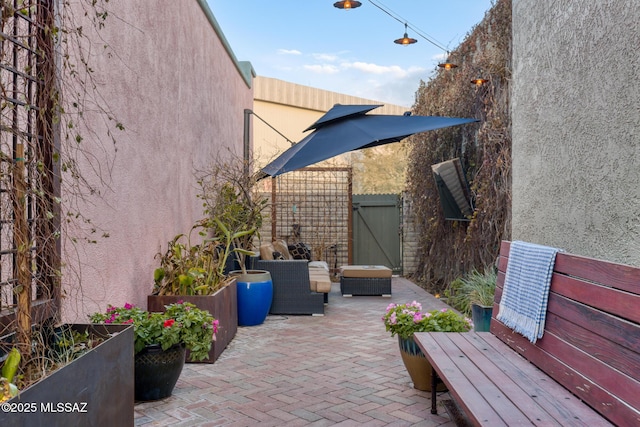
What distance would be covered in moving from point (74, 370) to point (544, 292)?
2.24 m

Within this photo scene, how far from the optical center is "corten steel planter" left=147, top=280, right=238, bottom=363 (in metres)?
4.60

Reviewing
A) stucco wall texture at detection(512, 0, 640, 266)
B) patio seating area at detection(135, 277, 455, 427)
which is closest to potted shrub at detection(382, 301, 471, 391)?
patio seating area at detection(135, 277, 455, 427)

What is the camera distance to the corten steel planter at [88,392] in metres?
1.80

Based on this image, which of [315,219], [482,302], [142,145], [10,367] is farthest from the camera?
[315,219]

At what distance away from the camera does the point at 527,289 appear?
310 centimetres

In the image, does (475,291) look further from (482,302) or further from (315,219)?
(315,219)

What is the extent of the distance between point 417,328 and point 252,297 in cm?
260

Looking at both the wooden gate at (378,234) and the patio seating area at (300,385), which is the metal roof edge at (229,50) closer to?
the wooden gate at (378,234)

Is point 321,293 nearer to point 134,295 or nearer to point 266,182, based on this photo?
point 134,295

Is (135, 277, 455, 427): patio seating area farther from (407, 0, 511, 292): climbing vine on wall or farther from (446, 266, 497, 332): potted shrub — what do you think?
(407, 0, 511, 292): climbing vine on wall

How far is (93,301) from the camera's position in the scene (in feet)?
12.0

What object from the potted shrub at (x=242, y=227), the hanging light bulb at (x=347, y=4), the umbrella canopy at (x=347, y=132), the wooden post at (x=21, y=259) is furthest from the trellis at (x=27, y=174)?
the hanging light bulb at (x=347, y=4)

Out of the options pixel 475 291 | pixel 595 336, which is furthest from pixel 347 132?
pixel 595 336

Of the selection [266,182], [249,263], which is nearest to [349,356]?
[249,263]
